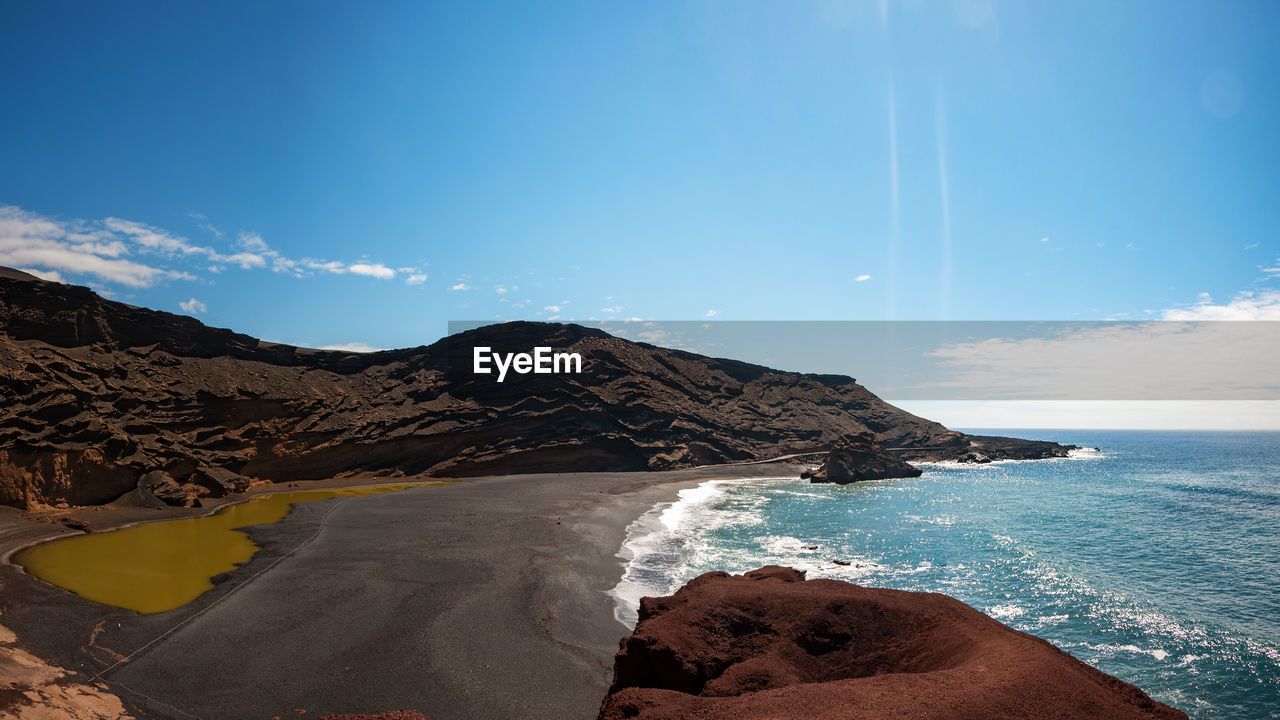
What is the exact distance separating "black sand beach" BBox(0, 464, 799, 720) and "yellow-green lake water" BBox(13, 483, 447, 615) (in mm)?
669

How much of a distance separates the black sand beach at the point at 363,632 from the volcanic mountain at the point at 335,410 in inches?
634

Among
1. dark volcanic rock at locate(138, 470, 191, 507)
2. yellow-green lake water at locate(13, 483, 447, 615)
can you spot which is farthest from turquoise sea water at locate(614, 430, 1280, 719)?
dark volcanic rock at locate(138, 470, 191, 507)

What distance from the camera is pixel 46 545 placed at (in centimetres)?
2006

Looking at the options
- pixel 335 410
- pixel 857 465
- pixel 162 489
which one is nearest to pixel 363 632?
pixel 162 489

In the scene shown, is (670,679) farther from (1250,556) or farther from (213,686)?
(1250,556)

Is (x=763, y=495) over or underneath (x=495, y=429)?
underneath

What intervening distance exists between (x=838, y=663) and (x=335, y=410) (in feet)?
179

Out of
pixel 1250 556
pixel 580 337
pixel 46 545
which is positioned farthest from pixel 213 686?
pixel 580 337

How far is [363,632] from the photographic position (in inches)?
516

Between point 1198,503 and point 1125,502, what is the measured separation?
14.1 feet

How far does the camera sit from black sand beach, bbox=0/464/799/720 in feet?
33.8

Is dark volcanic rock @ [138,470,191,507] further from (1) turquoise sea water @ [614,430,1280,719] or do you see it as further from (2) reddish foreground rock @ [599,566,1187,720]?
(2) reddish foreground rock @ [599,566,1187,720]

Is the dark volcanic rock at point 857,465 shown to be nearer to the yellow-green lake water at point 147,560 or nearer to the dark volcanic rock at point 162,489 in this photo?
the yellow-green lake water at point 147,560

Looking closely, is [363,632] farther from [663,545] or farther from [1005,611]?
[1005,611]
